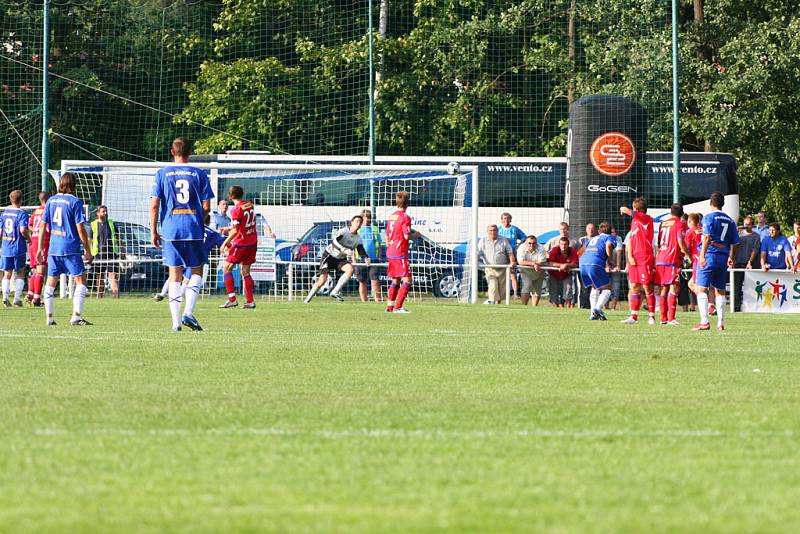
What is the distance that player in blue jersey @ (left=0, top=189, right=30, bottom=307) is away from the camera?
899 inches

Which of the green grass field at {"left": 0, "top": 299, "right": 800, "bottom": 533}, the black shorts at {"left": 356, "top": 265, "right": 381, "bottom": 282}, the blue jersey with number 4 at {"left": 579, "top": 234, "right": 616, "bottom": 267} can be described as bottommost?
the green grass field at {"left": 0, "top": 299, "right": 800, "bottom": 533}

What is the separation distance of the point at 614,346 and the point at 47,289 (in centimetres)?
715

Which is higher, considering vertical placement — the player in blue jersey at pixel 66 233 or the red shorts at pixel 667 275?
the player in blue jersey at pixel 66 233

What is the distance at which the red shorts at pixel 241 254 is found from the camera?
22.1 meters

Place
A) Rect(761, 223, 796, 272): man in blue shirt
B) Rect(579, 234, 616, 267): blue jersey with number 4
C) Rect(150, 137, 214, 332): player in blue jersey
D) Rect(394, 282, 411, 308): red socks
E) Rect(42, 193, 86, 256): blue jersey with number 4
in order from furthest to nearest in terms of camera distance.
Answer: Rect(761, 223, 796, 272): man in blue shirt, Rect(579, 234, 616, 267): blue jersey with number 4, Rect(394, 282, 411, 308): red socks, Rect(42, 193, 86, 256): blue jersey with number 4, Rect(150, 137, 214, 332): player in blue jersey

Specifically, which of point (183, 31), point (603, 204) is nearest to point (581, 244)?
point (603, 204)

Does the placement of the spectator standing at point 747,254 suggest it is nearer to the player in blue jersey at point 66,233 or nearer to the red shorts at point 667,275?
the red shorts at point 667,275

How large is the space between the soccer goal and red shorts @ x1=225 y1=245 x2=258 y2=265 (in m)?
5.51

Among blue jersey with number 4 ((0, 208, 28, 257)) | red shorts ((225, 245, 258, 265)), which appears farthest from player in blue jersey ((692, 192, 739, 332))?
blue jersey with number 4 ((0, 208, 28, 257))

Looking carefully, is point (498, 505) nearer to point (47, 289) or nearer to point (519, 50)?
point (47, 289)

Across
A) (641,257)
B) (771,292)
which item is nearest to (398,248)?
(641,257)

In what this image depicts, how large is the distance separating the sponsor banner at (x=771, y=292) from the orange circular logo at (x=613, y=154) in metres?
3.19

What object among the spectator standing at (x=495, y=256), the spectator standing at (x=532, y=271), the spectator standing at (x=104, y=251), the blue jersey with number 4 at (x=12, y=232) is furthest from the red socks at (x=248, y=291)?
A: the spectator standing at (x=532, y=271)

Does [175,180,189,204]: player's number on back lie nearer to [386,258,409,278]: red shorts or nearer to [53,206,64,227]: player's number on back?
[53,206,64,227]: player's number on back
